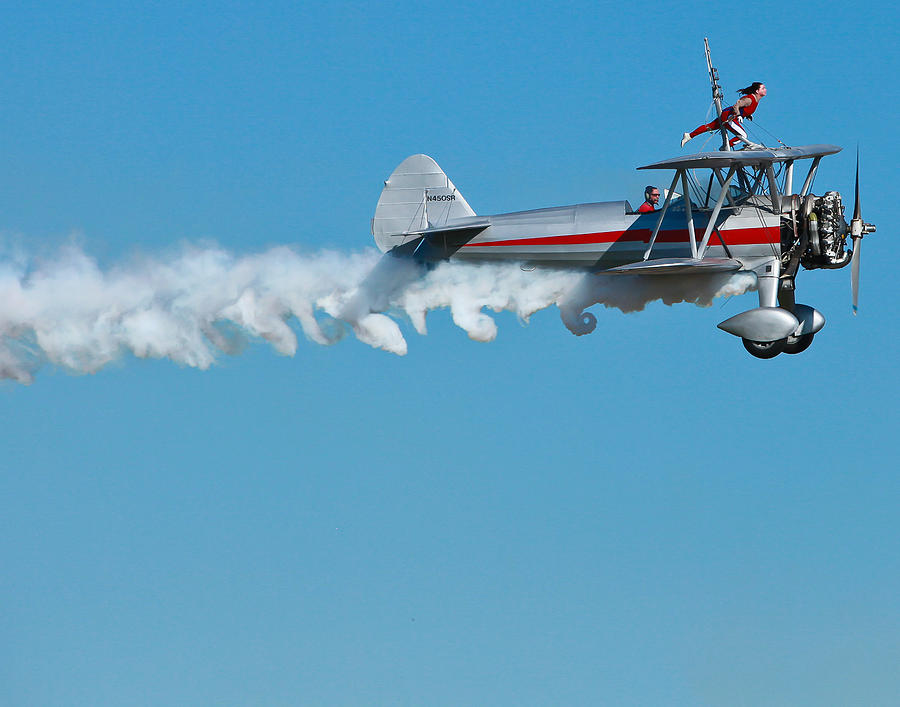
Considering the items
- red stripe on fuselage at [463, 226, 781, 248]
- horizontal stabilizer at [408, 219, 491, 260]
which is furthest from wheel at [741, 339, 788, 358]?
horizontal stabilizer at [408, 219, 491, 260]

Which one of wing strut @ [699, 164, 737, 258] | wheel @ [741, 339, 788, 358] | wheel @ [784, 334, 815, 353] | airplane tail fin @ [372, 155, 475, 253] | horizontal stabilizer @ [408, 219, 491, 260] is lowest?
wheel @ [741, 339, 788, 358]

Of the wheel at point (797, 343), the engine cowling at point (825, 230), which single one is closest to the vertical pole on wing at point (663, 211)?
the engine cowling at point (825, 230)

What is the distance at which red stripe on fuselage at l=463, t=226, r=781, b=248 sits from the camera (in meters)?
30.8

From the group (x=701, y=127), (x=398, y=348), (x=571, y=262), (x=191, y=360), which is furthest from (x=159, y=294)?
(x=701, y=127)

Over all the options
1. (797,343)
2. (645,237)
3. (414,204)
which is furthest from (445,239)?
(797,343)

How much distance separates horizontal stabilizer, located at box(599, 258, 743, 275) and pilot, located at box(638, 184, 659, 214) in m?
1.01

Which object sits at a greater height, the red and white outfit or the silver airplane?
the red and white outfit

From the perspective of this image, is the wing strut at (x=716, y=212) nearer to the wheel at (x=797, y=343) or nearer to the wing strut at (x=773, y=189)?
the wing strut at (x=773, y=189)

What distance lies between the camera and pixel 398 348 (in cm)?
3297

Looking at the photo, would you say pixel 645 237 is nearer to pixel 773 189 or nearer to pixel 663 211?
pixel 663 211

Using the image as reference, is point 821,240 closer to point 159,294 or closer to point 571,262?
point 571,262

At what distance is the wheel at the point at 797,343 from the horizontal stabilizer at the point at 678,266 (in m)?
1.74

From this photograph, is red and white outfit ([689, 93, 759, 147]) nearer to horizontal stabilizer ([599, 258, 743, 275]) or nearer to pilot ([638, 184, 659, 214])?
pilot ([638, 184, 659, 214])

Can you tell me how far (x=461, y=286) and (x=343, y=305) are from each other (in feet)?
6.76
